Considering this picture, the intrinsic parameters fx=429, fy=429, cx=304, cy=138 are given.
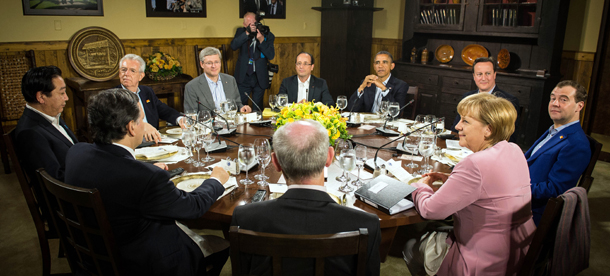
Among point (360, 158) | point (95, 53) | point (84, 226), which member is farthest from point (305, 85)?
point (84, 226)

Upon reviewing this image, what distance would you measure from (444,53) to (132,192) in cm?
516

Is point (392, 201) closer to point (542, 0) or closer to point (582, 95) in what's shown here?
point (582, 95)

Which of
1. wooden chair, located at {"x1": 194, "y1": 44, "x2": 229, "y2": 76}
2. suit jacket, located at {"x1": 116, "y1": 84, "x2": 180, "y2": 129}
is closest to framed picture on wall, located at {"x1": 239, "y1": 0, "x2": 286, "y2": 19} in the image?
wooden chair, located at {"x1": 194, "y1": 44, "x2": 229, "y2": 76}

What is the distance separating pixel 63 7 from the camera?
4.65 meters

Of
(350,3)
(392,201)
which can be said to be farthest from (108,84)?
(392,201)

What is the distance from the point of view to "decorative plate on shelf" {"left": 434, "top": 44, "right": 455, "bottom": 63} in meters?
5.77

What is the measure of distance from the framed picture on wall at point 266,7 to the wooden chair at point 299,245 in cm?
497

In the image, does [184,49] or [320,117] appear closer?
[320,117]

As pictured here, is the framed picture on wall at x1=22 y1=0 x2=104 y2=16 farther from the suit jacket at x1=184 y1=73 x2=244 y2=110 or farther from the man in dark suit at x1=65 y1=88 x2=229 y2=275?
the man in dark suit at x1=65 y1=88 x2=229 y2=275

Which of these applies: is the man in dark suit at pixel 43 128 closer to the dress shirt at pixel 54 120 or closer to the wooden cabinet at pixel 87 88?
the dress shirt at pixel 54 120

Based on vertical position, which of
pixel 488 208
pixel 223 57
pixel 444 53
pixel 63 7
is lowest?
pixel 488 208

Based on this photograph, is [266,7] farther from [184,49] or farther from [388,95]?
[388,95]

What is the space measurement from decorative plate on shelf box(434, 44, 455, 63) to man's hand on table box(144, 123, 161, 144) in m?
4.32

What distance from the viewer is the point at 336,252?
1.19 m
